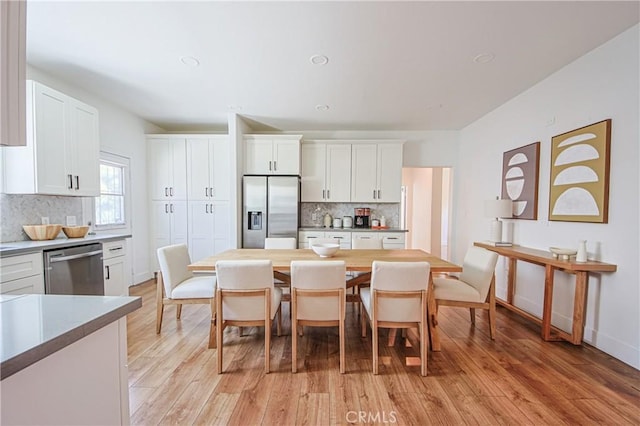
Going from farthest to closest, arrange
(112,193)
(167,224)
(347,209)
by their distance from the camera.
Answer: (347,209)
(167,224)
(112,193)

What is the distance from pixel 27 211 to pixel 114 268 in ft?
3.25

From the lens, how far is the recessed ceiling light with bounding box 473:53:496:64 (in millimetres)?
2480

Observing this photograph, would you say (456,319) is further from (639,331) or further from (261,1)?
(261,1)

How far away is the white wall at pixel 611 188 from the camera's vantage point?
82.9 inches

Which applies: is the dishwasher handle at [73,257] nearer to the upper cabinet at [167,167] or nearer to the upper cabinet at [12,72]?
the upper cabinet at [167,167]

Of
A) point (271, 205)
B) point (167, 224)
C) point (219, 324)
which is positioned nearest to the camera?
point (219, 324)

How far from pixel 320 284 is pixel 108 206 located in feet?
12.2

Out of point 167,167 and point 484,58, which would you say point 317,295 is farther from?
point 167,167

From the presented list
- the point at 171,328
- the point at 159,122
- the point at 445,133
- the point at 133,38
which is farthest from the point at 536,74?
the point at 159,122

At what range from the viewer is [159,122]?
15.4ft

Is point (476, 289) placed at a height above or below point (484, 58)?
below

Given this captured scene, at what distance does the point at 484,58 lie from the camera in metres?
2.53

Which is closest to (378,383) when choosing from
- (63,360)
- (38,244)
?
(63,360)

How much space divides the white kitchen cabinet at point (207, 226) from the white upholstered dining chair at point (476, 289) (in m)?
3.47
